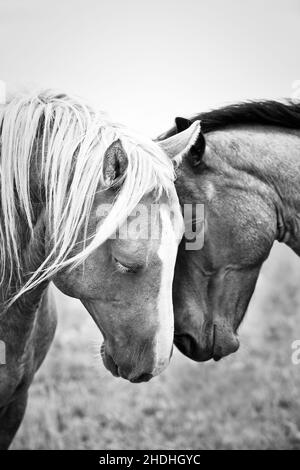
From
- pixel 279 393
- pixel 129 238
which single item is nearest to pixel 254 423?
pixel 279 393

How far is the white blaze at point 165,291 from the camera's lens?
6.81 ft

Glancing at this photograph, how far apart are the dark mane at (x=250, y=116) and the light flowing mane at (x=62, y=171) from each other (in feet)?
2.38

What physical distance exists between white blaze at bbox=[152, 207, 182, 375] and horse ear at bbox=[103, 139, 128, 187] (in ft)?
0.70

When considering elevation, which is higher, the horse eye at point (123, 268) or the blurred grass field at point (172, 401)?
the horse eye at point (123, 268)

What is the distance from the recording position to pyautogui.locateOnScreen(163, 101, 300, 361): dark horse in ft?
8.74

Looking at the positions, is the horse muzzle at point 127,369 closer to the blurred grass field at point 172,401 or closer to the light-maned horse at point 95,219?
the light-maned horse at point 95,219

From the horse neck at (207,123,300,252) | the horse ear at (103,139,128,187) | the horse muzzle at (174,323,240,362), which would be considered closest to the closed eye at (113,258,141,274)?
the horse ear at (103,139,128,187)

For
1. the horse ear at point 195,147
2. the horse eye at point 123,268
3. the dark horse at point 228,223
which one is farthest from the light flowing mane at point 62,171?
the dark horse at point 228,223

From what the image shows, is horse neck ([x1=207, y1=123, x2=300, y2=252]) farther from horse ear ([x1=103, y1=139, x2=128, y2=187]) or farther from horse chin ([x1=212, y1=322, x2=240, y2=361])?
horse ear ([x1=103, y1=139, x2=128, y2=187])

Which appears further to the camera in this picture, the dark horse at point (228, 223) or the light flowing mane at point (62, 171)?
the dark horse at point (228, 223)

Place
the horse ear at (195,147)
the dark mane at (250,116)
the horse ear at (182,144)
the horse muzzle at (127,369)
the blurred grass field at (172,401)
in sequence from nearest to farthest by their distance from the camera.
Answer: the horse muzzle at (127,369)
the horse ear at (182,144)
the horse ear at (195,147)
the dark mane at (250,116)
the blurred grass field at (172,401)

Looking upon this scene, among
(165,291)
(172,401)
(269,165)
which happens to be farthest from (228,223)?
(172,401)

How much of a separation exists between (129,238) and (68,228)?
230 millimetres

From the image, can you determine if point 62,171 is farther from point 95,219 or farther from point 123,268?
point 123,268
